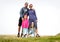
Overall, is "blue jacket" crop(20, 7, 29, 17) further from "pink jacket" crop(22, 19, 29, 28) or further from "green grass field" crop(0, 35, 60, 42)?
"green grass field" crop(0, 35, 60, 42)

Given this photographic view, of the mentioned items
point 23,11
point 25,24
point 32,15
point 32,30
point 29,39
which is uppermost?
point 23,11

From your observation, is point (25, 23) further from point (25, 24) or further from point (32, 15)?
point (32, 15)

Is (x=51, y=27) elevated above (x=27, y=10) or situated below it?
below

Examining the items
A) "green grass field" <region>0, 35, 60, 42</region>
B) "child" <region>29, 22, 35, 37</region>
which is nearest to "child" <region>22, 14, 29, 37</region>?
"child" <region>29, 22, 35, 37</region>

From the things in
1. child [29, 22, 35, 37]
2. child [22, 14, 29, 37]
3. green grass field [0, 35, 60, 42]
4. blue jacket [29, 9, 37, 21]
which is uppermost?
blue jacket [29, 9, 37, 21]

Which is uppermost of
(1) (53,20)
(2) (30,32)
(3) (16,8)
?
(3) (16,8)

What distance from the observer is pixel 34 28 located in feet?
17.8

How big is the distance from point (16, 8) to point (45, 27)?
981 mm

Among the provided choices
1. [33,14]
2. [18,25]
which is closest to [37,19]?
[33,14]

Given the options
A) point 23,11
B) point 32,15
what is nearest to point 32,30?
point 32,15

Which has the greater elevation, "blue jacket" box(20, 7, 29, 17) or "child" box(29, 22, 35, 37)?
"blue jacket" box(20, 7, 29, 17)

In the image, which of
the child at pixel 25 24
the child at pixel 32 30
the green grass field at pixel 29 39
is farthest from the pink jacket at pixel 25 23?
the green grass field at pixel 29 39

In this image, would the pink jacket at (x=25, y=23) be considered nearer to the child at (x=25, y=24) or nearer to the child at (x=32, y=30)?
the child at (x=25, y=24)

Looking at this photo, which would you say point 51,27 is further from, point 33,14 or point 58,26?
point 33,14
